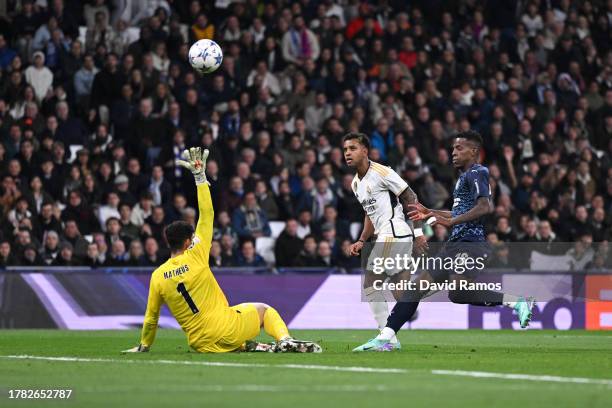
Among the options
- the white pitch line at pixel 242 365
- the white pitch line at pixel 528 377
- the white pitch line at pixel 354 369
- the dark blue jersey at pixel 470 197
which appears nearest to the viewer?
the white pitch line at pixel 528 377

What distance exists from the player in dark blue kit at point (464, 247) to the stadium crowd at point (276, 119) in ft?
29.3

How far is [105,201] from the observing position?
72.9ft

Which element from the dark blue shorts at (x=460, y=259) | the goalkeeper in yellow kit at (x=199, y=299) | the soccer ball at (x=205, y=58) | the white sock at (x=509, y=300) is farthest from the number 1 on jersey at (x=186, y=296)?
the soccer ball at (x=205, y=58)

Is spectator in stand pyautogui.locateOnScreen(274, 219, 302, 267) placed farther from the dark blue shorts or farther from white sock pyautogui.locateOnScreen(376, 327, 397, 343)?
white sock pyautogui.locateOnScreen(376, 327, 397, 343)

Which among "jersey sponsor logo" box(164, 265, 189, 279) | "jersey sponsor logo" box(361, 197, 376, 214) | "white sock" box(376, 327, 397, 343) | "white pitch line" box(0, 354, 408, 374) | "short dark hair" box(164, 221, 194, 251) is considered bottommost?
"white pitch line" box(0, 354, 408, 374)

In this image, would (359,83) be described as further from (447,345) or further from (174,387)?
(174,387)

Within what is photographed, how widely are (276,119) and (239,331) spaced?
12449 millimetres

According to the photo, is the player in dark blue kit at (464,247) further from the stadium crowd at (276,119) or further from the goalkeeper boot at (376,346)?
the stadium crowd at (276,119)

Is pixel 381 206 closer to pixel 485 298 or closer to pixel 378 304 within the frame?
pixel 378 304

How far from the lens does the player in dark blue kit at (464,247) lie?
42.3ft

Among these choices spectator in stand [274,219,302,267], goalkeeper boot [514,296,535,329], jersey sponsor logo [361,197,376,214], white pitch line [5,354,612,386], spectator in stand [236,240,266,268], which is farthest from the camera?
spectator in stand [274,219,302,267]

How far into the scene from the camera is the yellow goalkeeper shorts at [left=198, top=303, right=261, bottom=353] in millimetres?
12516

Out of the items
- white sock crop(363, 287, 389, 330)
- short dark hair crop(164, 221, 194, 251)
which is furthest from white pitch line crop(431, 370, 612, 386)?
white sock crop(363, 287, 389, 330)

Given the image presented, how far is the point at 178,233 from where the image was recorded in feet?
40.3
